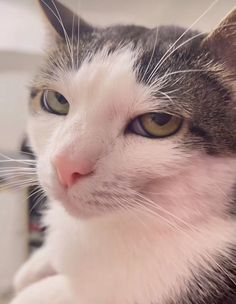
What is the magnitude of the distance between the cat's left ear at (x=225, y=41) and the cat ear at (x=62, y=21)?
0.68 ft

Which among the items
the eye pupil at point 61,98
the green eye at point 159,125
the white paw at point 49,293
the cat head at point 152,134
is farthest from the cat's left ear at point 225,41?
the white paw at point 49,293

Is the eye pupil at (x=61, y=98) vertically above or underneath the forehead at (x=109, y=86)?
underneath

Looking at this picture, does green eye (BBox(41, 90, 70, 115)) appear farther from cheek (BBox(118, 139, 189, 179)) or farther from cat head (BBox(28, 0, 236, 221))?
cheek (BBox(118, 139, 189, 179))

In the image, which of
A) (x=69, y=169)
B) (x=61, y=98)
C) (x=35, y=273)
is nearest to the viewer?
(x=69, y=169)

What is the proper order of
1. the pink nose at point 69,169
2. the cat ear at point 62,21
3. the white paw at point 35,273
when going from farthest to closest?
the white paw at point 35,273 < the cat ear at point 62,21 < the pink nose at point 69,169

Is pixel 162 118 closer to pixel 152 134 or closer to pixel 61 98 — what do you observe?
pixel 152 134

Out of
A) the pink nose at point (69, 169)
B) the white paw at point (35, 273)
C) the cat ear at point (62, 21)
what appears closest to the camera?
the pink nose at point (69, 169)

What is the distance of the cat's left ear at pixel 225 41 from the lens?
1.94 feet

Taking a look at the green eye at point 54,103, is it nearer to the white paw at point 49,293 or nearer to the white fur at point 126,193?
the white fur at point 126,193

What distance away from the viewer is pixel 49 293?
2.53ft

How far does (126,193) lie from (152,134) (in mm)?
82

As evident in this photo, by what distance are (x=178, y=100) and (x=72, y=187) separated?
6.8 inches

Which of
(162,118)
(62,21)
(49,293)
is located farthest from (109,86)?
(49,293)

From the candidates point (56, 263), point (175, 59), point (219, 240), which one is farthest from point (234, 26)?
point (56, 263)
